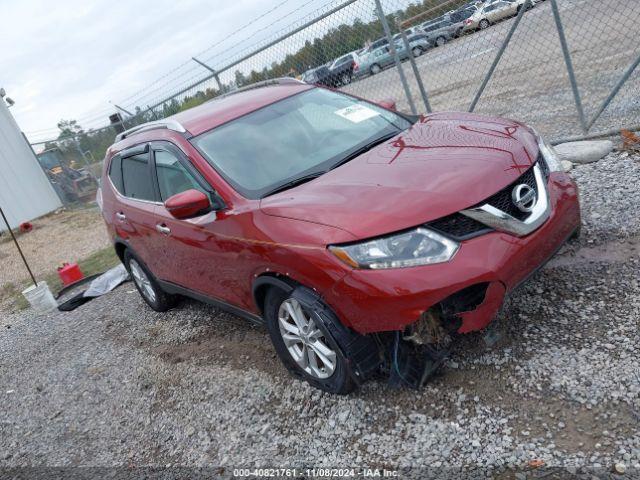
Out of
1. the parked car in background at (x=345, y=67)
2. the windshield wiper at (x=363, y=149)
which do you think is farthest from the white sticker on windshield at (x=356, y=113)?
Result: the parked car in background at (x=345, y=67)

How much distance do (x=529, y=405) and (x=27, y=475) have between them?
131 inches

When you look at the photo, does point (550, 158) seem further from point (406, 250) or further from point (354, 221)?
point (354, 221)

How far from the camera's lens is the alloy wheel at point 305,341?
3129 millimetres

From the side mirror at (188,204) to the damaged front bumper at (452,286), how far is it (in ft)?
3.49

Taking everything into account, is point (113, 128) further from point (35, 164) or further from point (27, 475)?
point (27, 475)

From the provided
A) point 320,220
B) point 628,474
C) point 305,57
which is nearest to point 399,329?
point 320,220

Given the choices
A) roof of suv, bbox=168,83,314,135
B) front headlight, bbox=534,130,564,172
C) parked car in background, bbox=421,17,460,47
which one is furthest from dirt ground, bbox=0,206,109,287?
front headlight, bbox=534,130,564,172

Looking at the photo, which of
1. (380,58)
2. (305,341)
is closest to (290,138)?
(305,341)

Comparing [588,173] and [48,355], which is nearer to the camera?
[588,173]

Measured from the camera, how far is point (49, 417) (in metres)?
4.42

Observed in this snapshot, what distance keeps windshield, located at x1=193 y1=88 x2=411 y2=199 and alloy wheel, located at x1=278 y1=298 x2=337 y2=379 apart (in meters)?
0.75

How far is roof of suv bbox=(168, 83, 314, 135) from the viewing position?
4.05 meters

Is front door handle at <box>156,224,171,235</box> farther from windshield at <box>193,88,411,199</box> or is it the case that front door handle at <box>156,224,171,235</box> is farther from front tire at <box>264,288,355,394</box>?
front tire at <box>264,288,355,394</box>

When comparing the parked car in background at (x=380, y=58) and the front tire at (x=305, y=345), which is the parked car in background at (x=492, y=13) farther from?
the front tire at (x=305, y=345)
